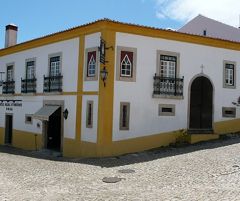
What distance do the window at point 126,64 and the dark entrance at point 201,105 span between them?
3692 millimetres

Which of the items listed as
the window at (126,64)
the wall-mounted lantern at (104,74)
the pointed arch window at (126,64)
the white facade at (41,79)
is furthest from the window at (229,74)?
the white facade at (41,79)

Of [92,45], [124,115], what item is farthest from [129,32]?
[124,115]

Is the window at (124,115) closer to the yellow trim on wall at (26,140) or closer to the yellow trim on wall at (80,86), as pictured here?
the yellow trim on wall at (80,86)

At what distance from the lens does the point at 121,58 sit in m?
17.2

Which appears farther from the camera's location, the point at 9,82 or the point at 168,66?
the point at 9,82

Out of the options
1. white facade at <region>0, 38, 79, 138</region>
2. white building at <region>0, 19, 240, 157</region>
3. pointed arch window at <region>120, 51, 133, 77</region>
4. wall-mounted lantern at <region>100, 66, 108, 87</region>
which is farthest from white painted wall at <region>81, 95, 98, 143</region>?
pointed arch window at <region>120, 51, 133, 77</region>

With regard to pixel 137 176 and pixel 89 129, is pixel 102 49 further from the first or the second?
pixel 137 176

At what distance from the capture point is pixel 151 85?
707 inches

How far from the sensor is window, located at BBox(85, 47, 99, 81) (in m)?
17.4

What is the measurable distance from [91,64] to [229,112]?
311 inches

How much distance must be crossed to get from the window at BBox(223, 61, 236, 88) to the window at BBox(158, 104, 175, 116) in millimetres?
3593

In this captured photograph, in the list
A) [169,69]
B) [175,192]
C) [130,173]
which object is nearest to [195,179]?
[175,192]

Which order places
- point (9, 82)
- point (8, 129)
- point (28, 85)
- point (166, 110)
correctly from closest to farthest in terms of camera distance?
point (166, 110), point (28, 85), point (9, 82), point (8, 129)

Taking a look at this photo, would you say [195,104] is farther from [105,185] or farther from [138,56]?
[105,185]
